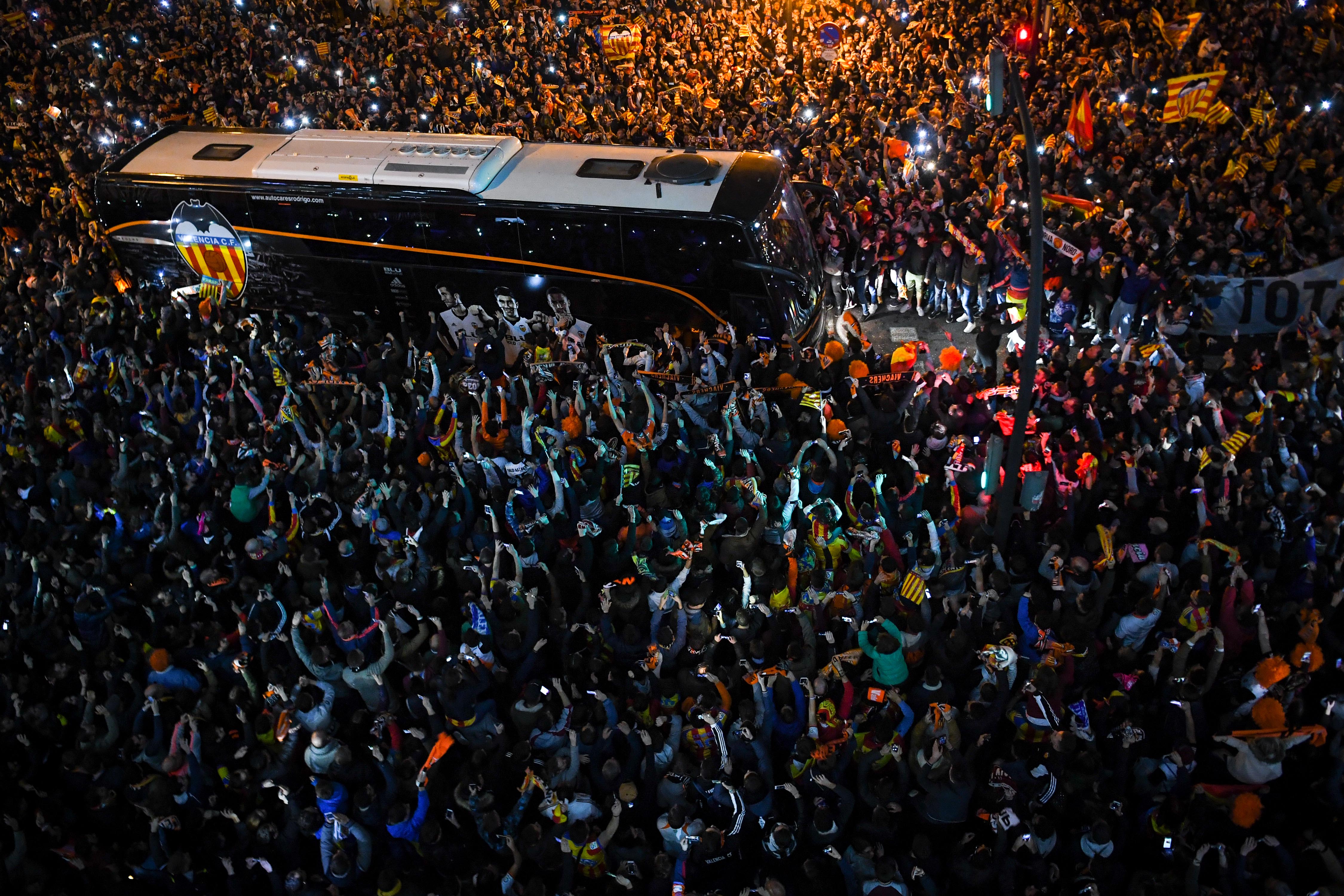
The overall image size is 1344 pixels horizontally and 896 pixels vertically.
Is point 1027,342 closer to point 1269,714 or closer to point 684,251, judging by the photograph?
point 1269,714

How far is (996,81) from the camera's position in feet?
20.9

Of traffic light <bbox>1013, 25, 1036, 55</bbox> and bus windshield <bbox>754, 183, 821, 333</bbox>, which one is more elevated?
traffic light <bbox>1013, 25, 1036, 55</bbox>

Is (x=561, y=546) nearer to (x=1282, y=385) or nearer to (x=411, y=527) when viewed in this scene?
(x=411, y=527)

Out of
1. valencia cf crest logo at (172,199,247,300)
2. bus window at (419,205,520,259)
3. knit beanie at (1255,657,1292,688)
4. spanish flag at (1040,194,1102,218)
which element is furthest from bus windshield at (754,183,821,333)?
valencia cf crest logo at (172,199,247,300)

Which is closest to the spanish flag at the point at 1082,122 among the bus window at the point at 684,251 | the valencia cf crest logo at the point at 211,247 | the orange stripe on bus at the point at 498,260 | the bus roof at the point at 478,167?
the bus roof at the point at 478,167

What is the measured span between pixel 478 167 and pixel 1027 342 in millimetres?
7110

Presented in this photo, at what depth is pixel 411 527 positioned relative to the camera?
780 centimetres

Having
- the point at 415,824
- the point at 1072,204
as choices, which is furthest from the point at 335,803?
the point at 1072,204

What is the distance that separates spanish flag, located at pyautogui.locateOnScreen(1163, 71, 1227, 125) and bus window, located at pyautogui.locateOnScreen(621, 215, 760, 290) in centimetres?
614

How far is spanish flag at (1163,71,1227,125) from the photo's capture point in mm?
11320

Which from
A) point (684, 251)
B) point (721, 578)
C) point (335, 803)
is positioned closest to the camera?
point (335, 803)

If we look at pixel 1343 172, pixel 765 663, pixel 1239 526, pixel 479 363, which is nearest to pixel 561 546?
pixel 765 663

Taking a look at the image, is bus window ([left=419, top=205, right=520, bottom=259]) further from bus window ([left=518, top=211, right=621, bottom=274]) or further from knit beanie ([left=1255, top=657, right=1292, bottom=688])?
knit beanie ([left=1255, top=657, right=1292, bottom=688])

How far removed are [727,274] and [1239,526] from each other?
18.8 ft
